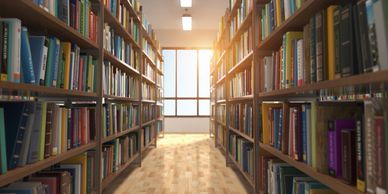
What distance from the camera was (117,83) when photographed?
Result: 9.73 feet

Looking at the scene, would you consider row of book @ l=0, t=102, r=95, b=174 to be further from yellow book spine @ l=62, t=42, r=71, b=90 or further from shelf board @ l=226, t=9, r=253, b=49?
shelf board @ l=226, t=9, r=253, b=49

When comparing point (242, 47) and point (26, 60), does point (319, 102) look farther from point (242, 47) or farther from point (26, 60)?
point (242, 47)

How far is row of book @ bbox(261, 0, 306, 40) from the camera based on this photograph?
156cm

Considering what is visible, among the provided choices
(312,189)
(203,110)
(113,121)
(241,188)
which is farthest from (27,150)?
(203,110)

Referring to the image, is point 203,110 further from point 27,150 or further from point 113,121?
point 27,150

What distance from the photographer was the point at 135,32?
12.9 feet

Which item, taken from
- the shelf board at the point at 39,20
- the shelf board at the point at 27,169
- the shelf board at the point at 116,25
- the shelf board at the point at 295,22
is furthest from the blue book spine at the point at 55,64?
the shelf board at the point at 295,22

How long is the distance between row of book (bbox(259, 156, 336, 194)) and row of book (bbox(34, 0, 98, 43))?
5.00 feet

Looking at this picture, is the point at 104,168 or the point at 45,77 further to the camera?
the point at 104,168

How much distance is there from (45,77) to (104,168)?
1.27 meters

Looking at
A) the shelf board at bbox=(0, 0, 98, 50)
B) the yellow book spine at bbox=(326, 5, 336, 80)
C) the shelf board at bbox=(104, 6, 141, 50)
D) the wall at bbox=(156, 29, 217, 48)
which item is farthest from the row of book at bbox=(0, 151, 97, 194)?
the wall at bbox=(156, 29, 217, 48)

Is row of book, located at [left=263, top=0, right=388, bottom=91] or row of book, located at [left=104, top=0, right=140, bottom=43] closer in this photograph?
row of book, located at [left=263, top=0, right=388, bottom=91]

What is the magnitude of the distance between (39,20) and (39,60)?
235 mm

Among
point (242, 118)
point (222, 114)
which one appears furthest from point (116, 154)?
point (222, 114)
